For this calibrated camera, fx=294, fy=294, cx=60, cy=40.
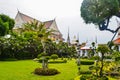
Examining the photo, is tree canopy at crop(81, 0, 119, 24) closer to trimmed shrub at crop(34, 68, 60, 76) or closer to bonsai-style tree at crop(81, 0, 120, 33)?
bonsai-style tree at crop(81, 0, 120, 33)

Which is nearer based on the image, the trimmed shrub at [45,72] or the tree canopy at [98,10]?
the trimmed shrub at [45,72]

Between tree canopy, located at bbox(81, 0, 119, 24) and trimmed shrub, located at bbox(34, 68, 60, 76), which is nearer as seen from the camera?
trimmed shrub, located at bbox(34, 68, 60, 76)

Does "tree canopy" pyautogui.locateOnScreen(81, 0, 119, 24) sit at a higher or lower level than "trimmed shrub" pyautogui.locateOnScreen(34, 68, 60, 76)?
higher

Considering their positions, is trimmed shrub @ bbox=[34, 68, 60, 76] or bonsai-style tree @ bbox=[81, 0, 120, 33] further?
bonsai-style tree @ bbox=[81, 0, 120, 33]

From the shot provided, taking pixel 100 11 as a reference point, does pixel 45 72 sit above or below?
below

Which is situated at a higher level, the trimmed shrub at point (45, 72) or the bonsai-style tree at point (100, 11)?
the bonsai-style tree at point (100, 11)

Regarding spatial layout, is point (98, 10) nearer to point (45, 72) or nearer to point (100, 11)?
point (100, 11)

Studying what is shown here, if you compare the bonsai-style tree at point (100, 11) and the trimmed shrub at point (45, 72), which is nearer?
the trimmed shrub at point (45, 72)

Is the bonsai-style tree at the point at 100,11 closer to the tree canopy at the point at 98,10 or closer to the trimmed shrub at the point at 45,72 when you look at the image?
the tree canopy at the point at 98,10

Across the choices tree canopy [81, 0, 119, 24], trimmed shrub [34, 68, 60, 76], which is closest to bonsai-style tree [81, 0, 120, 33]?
tree canopy [81, 0, 119, 24]

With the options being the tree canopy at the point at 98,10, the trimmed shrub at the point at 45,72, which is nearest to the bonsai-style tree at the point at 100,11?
the tree canopy at the point at 98,10

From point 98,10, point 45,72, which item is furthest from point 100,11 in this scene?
point 45,72

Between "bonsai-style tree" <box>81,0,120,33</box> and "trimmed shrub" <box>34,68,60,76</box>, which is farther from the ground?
"bonsai-style tree" <box>81,0,120,33</box>

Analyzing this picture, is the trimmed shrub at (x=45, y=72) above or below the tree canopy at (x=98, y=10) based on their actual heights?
below
